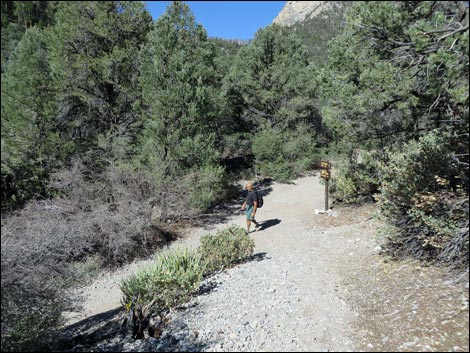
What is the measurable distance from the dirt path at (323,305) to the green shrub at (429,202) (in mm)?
458

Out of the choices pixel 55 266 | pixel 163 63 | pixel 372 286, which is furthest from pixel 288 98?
pixel 55 266

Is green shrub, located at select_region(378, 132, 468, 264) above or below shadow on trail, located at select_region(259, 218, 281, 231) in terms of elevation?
above

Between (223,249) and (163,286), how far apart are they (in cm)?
194

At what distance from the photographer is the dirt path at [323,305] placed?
426 centimetres

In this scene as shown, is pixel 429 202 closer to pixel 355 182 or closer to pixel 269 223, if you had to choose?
pixel 355 182

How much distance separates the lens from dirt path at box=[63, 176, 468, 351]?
426 centimetres

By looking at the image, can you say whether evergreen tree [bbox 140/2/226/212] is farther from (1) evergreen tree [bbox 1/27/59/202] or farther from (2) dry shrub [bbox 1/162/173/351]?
(1) evergreen tree [bbox 1/27/59/202]

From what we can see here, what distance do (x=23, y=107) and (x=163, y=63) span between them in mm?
5387

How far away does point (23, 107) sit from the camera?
11.7m

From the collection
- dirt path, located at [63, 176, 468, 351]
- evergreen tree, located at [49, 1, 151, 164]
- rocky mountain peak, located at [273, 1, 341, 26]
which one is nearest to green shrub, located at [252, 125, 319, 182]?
rocky mountain peak, located at [273, 1, 341, 26]

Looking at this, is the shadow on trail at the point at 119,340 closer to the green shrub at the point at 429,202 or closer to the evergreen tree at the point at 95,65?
the green shrub at the point at 429,202

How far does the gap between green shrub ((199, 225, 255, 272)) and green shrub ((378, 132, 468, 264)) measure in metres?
3.43

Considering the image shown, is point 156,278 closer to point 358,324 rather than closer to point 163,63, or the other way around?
point 358,324

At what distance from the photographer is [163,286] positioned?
21.1 ft
